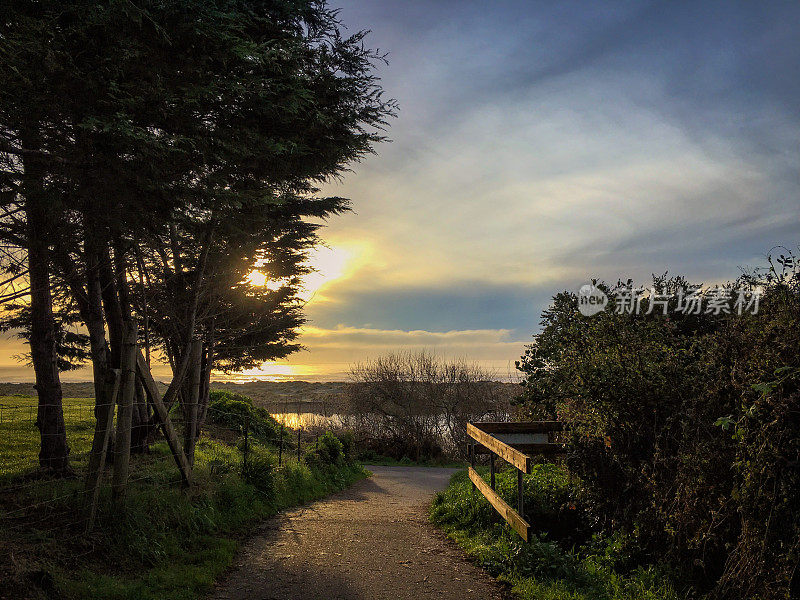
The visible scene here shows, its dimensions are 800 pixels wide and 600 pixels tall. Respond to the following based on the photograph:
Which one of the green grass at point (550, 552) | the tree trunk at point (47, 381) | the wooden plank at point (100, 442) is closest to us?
the green grass at point (550, 552)

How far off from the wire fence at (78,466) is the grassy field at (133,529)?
24mm

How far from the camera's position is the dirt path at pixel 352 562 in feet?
19.3

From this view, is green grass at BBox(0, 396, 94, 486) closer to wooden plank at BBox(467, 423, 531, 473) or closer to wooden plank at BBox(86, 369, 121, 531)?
wooden plank at BBox(86, 369, 121, 531)

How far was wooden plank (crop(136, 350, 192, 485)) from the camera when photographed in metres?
7.63

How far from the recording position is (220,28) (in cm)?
698

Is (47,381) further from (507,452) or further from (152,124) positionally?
(507,452)

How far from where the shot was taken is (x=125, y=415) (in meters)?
7.16

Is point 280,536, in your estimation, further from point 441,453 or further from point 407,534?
point 441,453

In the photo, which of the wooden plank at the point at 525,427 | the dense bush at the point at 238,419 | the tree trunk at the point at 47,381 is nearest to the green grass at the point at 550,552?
the wooden plank at the point at 525,427

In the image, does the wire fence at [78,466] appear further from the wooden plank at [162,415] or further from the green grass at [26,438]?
the wooden plank at [162,415]

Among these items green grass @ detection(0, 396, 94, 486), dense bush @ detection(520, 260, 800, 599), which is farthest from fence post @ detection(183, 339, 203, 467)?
dense bush @ detection(520, 260, 800, 599)

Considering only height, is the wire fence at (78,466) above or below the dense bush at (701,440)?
below

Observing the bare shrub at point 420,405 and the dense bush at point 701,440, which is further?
the bare shrub at point 420,405

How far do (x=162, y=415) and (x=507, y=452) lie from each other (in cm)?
496
